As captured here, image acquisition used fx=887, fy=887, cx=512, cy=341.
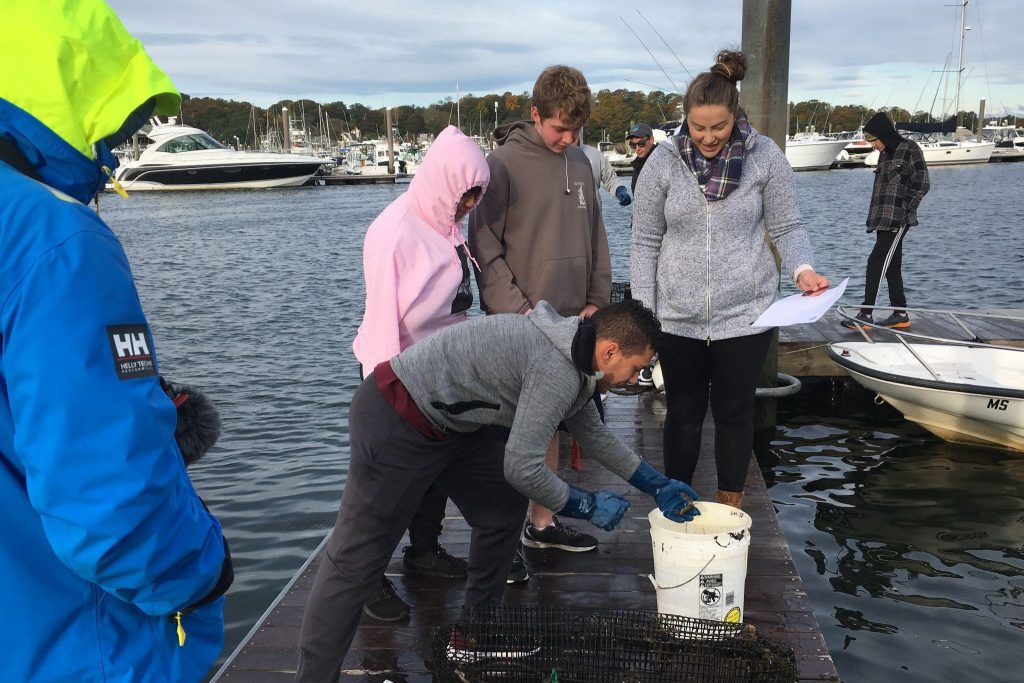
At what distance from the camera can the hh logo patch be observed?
134cm

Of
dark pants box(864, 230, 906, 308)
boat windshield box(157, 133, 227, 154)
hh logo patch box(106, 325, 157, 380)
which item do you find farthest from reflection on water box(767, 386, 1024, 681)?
boat windshield box(157, 133, 227, 154)

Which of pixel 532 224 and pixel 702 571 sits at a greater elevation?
pixel 532 224

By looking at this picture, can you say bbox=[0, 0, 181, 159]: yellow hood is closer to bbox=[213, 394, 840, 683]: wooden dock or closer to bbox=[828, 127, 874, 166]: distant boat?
bbox=[213, 394, 840, 683]: wooden dock

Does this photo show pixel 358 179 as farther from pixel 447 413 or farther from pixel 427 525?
pixel 447 413

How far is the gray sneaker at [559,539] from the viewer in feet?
13.3

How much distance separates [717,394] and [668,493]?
0.79 metres

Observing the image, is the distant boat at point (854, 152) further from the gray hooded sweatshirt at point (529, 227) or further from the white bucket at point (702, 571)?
the white bucket at point (702, 571)

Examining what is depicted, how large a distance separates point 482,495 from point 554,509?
11.3 inches

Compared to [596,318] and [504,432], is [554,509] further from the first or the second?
[596,318]

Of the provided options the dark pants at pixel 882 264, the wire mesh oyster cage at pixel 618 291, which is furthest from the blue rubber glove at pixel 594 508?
the dark pants at pixel 882 264

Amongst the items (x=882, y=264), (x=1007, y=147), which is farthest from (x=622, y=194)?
(x=1007, y=147)

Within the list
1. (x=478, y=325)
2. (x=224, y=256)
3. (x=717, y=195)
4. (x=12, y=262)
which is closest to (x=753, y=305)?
(x=717, y=195)

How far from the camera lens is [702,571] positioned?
305cm

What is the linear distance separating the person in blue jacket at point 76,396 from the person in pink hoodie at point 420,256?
169 centimetres
